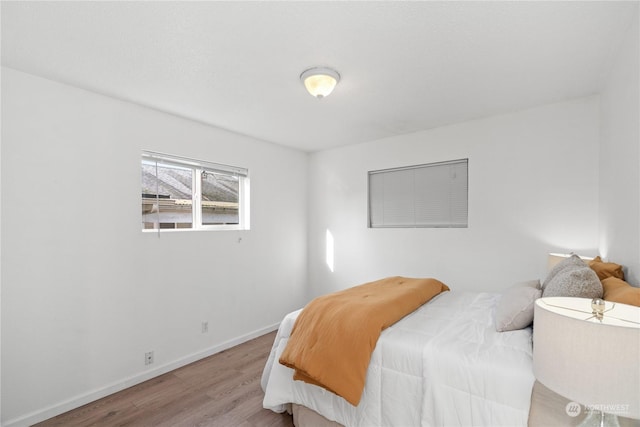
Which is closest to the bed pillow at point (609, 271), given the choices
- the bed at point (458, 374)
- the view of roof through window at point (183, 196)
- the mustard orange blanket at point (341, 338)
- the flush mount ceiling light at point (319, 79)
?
the bed at point (458, 374)

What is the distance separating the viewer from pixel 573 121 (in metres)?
2.78

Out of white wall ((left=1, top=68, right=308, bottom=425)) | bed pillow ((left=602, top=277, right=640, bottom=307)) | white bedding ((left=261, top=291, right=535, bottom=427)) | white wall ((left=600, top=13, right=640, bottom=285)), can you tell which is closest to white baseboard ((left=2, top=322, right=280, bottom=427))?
white wall ((left=1, top=68, right=308, bottom=425))

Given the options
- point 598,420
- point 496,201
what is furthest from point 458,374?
point 496,201

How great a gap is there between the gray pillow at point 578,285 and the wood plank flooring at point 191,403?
1.88 meters

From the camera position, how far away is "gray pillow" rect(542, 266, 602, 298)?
153cm

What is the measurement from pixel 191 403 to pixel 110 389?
0.74 metres

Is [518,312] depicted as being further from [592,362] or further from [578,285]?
[592,362]

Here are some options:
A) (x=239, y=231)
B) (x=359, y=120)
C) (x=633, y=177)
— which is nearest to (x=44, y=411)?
(x=239, y=231)

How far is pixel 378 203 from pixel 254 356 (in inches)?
92.2

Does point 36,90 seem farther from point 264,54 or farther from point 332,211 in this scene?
point 332,211

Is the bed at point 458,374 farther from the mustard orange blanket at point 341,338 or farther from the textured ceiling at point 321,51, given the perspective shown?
the textured ceiling at point 321,51

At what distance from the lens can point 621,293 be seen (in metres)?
1.35

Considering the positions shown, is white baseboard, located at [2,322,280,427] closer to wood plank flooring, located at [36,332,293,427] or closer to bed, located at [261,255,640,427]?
wood plank flooring, located at [36,332,293,427]

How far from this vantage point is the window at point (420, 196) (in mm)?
3463
